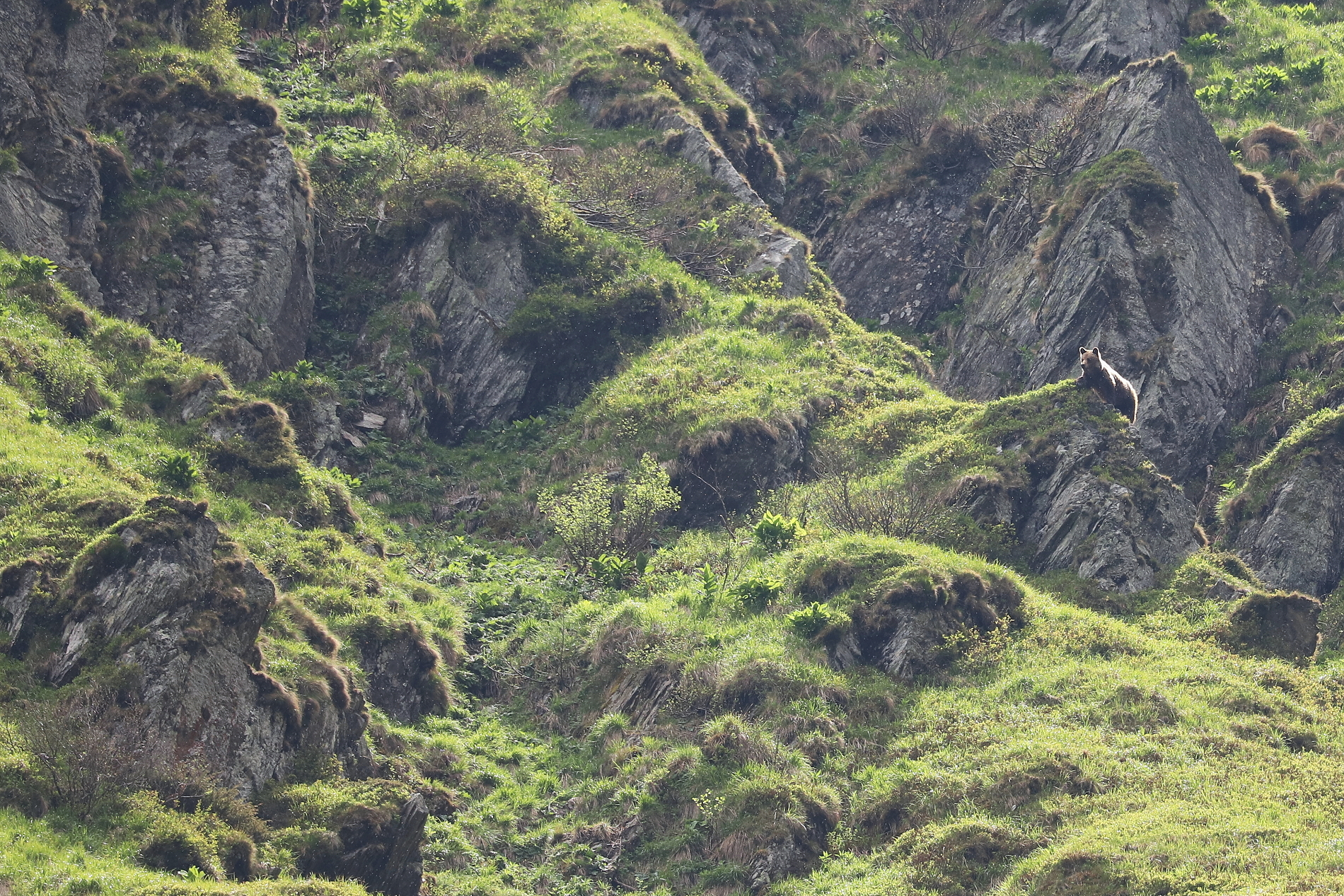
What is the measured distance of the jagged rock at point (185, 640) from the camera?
17484mm

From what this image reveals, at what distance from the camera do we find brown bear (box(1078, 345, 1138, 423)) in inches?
1190

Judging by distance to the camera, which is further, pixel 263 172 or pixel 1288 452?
pixel 263 172

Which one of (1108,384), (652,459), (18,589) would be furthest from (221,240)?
(1108,384)

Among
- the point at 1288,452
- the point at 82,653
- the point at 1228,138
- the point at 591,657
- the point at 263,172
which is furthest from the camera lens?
the point at 1228,138

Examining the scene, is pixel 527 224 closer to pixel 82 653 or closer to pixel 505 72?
pixel 505 72

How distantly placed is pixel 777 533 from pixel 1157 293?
13.6 m

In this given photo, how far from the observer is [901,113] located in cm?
4638

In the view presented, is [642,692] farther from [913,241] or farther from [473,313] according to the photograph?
[913,241]

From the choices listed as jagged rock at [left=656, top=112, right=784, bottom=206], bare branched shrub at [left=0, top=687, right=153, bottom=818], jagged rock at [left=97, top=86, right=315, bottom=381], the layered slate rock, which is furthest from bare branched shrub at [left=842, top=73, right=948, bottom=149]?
bare branched shrub at [left=0, top=687, right=153, bottom=818]

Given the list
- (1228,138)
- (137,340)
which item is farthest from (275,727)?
(1228,138)

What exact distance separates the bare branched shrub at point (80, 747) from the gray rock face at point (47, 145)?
46.3 feet

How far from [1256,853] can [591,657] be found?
13103 millimetres

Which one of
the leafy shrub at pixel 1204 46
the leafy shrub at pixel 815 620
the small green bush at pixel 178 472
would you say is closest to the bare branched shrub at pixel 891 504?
the leafy shrub at pixel 815 620

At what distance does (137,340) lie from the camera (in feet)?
88.5
